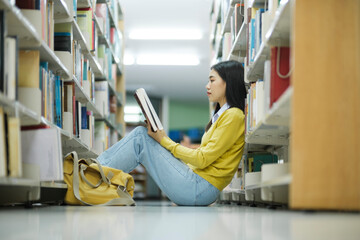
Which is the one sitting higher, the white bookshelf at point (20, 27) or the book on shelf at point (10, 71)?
the white bookshelf at point (20, 27)

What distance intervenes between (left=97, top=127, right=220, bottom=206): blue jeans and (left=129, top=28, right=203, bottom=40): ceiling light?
13.9ft

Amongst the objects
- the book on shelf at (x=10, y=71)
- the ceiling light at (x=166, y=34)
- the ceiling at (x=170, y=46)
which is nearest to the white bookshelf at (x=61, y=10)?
the book on shelf at (x=10, y=71)

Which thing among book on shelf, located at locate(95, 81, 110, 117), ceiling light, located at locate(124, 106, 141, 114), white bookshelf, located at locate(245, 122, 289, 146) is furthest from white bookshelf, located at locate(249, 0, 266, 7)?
ceiling light, located at locate(124, 106, 141, 114)

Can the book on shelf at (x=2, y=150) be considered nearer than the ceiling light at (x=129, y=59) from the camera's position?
Yes

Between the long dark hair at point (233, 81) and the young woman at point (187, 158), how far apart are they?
0.12 meters

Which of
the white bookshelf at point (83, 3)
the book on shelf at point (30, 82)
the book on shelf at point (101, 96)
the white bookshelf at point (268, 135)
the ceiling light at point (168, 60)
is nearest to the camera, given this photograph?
the book on shelf at point (30, 82)

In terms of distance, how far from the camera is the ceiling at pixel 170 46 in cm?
627

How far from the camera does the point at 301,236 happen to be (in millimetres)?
1134

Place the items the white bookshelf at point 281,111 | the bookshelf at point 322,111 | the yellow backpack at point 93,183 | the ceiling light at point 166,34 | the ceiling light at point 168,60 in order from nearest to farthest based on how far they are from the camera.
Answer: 1. the bookshelf at point 322,111
2. the white bookshelf at point 281,111
3. the yellow backpack at point 93,183
4. the ceiling light at point 166,34
5. the ceiling light at point 168,60

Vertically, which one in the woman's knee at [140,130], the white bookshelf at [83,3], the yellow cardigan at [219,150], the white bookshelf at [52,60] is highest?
the white bookshelf at [83,3]

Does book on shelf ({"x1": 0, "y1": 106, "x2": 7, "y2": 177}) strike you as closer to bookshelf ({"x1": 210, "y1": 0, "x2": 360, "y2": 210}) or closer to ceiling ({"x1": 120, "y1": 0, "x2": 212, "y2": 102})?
bookshelf ({"x1": 210, "y1": 0, "x2": 360, "y2": 210})

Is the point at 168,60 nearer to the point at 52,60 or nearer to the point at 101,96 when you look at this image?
the point at 101,96

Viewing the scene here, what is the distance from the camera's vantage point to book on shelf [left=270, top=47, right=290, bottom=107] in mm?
2062

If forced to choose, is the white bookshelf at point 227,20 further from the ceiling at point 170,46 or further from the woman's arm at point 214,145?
the ceiling at point 170,46
